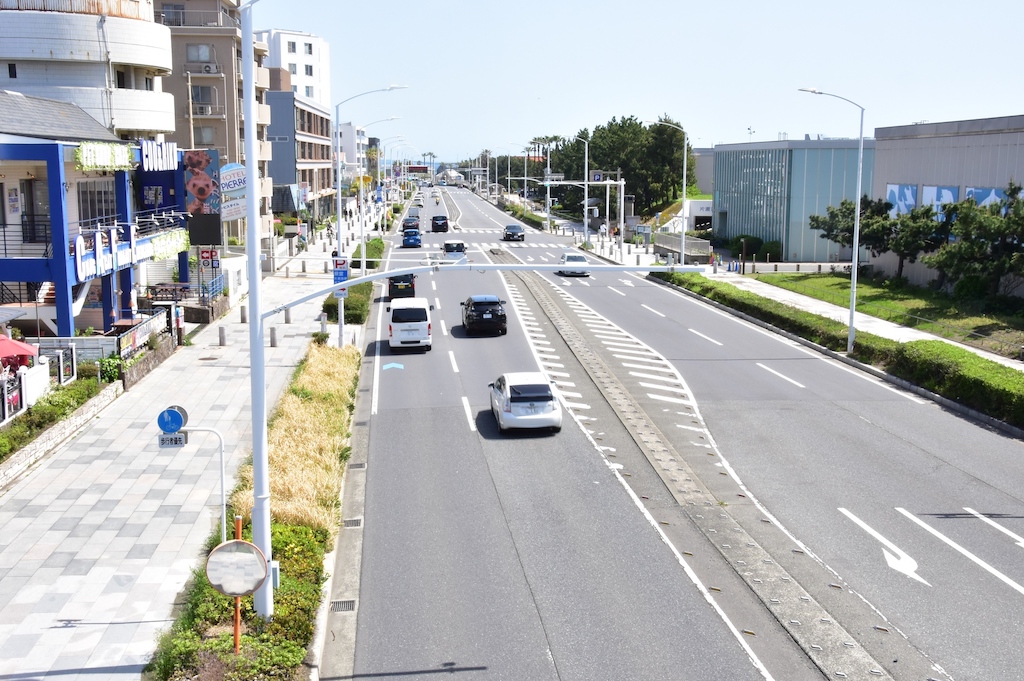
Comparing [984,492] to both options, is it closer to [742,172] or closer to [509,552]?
[509,552]

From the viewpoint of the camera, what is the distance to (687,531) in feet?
63.1

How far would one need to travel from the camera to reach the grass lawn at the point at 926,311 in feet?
126

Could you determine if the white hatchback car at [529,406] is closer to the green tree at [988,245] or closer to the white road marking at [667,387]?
the white road marking at [667,387]

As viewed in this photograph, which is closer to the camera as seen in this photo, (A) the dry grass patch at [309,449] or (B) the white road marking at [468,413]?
(A) the dry grass patch at [309,449]

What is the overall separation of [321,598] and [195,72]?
207 feet

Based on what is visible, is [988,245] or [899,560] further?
[988,245]

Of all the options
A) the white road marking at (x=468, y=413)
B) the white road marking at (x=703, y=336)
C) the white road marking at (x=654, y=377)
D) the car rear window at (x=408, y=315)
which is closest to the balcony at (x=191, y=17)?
the car rear window at (x=408, y=315)

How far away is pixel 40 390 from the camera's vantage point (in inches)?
1029

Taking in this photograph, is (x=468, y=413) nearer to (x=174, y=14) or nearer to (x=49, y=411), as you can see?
(x=49, y=411)

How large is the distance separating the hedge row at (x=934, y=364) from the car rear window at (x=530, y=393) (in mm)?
11972

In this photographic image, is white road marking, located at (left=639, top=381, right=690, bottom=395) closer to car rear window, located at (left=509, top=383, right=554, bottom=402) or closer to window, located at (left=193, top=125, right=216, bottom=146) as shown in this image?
car rear window, located at (left=509, top=383, right=554, bottom=402)

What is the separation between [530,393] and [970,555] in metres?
11.0

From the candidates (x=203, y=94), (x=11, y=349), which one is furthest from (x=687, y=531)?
(x=203, y=94)

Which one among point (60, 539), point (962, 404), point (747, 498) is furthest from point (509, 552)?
point (962, 404)
